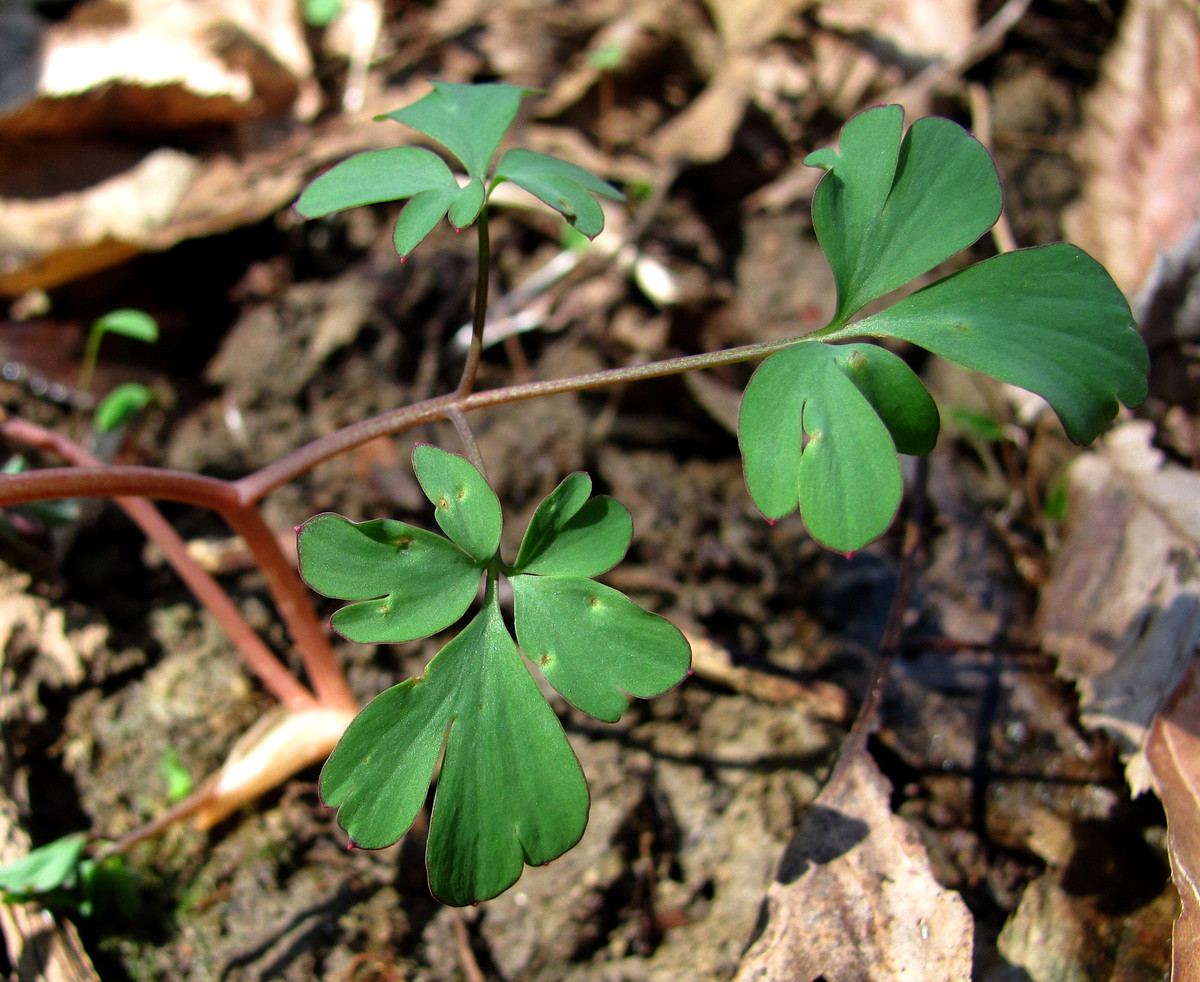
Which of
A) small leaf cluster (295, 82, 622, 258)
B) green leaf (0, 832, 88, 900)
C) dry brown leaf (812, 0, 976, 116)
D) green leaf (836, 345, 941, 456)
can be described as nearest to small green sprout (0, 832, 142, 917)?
green leaf (0, 832, 88, 900)

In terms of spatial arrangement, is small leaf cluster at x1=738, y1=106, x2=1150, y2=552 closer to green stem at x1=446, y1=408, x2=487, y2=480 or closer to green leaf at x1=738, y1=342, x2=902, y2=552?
green leaf at x1=738, y1=342, x2=902, y2=552

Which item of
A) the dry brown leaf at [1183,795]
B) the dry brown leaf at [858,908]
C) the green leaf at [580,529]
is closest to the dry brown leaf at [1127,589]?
the dry brown leaf at [1183,795]

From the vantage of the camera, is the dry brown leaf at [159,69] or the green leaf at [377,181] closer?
the green leaf at [377,181]

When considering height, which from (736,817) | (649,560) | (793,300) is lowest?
(736,817)

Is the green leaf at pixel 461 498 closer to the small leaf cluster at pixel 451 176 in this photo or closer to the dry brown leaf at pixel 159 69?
the small leaf cluster at pixel 451 176

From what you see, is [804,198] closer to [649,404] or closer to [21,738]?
[649,404]

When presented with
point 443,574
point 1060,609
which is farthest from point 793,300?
point 443,574

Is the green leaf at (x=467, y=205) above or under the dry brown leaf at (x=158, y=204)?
above
